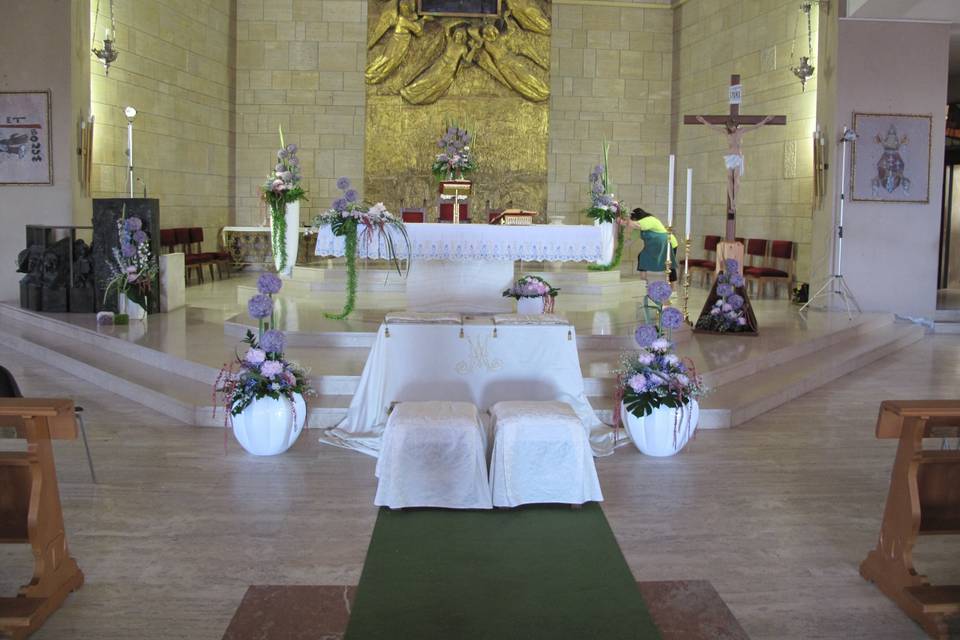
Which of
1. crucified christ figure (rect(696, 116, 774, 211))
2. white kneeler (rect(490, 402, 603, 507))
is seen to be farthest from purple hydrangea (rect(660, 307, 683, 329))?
crucified christ figure (rect(696, 116, 774, 211))

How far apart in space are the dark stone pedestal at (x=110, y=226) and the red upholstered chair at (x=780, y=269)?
7422mm

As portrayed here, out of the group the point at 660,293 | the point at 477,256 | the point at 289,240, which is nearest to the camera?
the point at 660,293

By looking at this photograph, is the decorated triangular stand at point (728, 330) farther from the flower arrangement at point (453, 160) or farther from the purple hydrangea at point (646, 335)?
the purple hydrangea at point (646, 335)

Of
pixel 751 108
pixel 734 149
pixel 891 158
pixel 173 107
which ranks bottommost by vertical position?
pixel 734 149

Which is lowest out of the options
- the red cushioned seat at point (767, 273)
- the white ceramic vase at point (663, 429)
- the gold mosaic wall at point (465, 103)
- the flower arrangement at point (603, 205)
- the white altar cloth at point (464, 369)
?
the white ceramic vase at point (663, 429)

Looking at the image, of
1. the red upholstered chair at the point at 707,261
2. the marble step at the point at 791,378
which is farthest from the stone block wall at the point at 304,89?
the marble step at the point at 791,378

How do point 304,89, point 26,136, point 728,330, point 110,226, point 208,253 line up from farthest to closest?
point 304,89 → point 208,253 → point 26,136 → point 110,226 → point 728,330

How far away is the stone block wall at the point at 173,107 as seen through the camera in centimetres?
1238

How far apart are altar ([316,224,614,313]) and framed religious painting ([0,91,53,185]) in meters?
4.41

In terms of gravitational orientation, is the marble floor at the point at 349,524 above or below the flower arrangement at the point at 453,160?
below

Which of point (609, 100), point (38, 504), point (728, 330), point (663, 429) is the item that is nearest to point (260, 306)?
point (38, 504)

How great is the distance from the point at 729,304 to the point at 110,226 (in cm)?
626

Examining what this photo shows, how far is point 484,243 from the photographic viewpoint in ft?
29.2

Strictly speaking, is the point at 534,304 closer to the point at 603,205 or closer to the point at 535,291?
the point at 535,291
